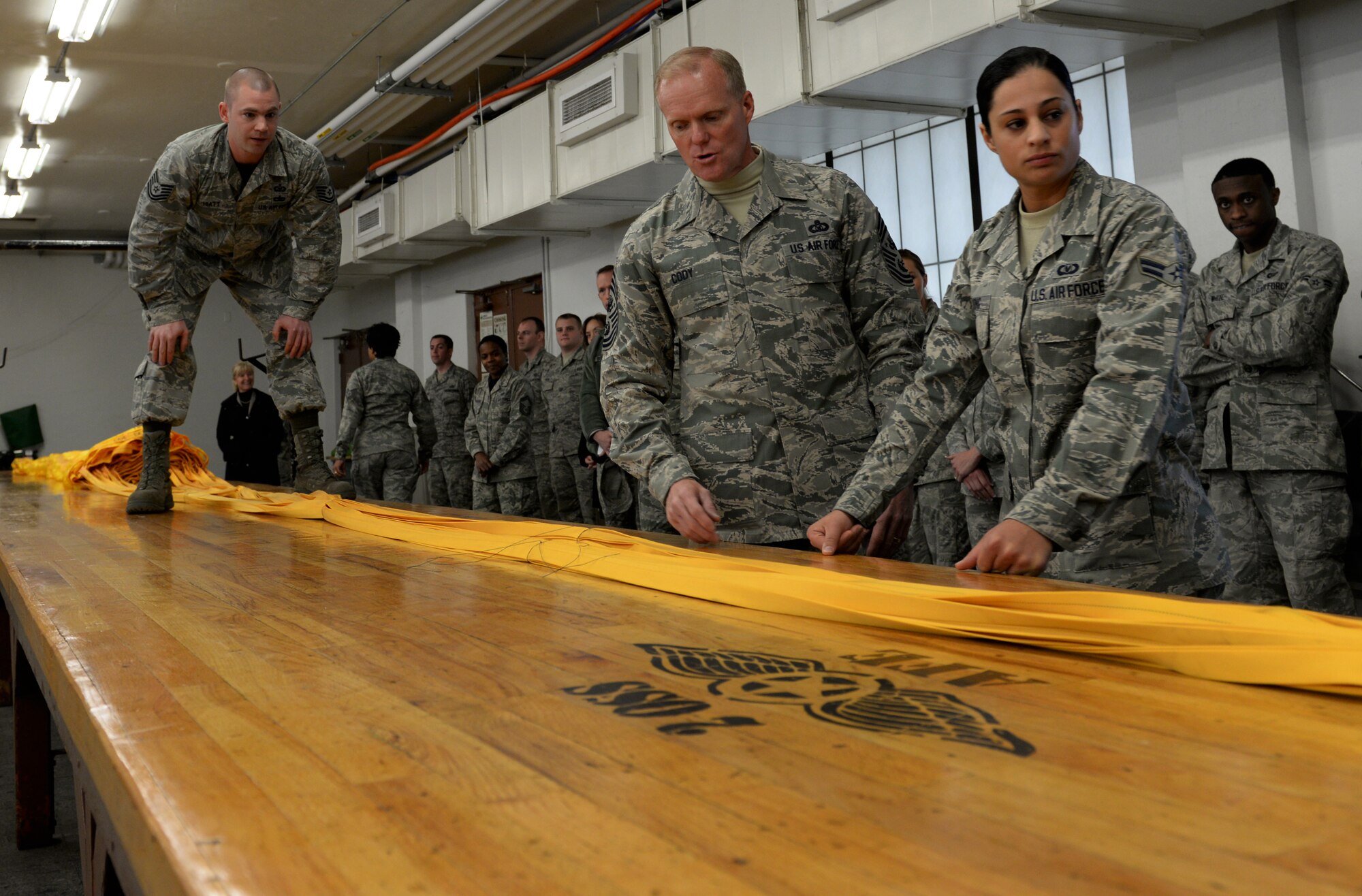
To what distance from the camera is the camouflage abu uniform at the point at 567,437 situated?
6.52 m

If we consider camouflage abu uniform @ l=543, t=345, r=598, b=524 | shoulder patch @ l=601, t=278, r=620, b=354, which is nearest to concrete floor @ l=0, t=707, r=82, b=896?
shoulder patch @ l=601, t=278, r=620, b=354

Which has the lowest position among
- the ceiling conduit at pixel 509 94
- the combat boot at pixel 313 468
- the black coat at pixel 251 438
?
the combat boot at pixel 313 468

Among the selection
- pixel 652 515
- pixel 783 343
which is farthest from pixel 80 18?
pixel 783 343

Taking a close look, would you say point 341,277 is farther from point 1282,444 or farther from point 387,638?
point 387,638

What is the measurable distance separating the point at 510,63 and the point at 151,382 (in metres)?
5.26

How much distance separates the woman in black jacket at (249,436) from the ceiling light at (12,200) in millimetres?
3962

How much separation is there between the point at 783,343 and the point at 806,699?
1.22 metres

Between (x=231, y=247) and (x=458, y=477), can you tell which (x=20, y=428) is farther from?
(x=231, y=247)

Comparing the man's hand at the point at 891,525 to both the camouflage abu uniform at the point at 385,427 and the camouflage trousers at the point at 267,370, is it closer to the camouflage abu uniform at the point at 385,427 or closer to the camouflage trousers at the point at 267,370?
the camouflage trousers at the point at 267,370

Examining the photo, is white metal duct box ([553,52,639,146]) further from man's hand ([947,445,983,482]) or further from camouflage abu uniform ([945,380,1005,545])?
man's hand ([947,445,983,482])

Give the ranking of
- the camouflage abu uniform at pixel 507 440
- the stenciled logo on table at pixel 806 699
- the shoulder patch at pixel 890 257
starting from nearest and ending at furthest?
1. the stenciled logo on table at pixel 806 699
2. the shoulder patch at pixel 890 257
3. the camouflage abu uniform at pixel 507 440

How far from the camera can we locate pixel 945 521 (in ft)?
13.5

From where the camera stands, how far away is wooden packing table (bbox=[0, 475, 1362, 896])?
0.51m

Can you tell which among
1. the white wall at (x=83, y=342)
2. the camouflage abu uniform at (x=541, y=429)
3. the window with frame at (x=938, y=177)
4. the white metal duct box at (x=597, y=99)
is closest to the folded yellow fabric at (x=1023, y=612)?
the window with frame at (x=938, y=177)
